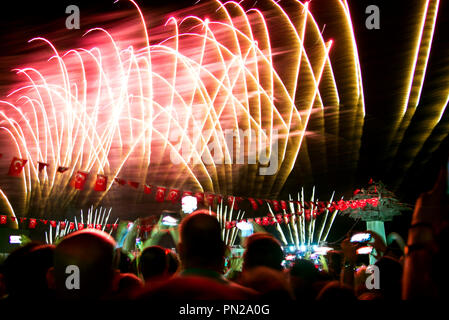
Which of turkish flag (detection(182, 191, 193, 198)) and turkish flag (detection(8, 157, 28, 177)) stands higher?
turkish flag (detection(8, 157, 28, 177))

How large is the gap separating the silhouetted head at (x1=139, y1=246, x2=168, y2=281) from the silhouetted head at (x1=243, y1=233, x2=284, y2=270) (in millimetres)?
1351

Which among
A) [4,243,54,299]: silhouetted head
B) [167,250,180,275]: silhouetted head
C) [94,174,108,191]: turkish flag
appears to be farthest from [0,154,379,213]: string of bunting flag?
[4,243,54,299]: silhouetted head

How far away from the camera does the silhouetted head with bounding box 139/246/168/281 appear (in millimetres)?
4352

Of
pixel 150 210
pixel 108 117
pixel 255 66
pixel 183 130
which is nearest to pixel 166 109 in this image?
pixel 183 130

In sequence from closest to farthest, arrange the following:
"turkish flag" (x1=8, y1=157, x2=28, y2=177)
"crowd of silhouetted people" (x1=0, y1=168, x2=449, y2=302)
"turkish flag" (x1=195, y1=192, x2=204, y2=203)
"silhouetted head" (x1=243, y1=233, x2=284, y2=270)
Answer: "crowd of silhouetted people" (x1=0, y1=168, x2=449, y2=302) < "silhouetted head" (x1=243, y1=233, x2=284, y2=270) < "turkish flag" (x1=8, y1=157, x2=28, y2=177) < "turkish flag" (x1=195, y1=192, x2=204, y2=203)

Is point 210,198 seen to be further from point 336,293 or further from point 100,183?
point 336,293

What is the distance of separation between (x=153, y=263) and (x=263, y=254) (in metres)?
1.59

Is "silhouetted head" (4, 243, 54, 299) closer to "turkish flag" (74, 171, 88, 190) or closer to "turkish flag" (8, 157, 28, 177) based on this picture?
"turkish flag" (8, 157, 28, 177)

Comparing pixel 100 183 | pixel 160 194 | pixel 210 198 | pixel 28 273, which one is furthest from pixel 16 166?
pixel 28 273

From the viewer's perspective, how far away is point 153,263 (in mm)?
4371

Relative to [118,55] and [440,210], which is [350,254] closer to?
[440,210]

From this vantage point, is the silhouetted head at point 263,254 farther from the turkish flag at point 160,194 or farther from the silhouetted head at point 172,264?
the turkish flag at point 160,194
